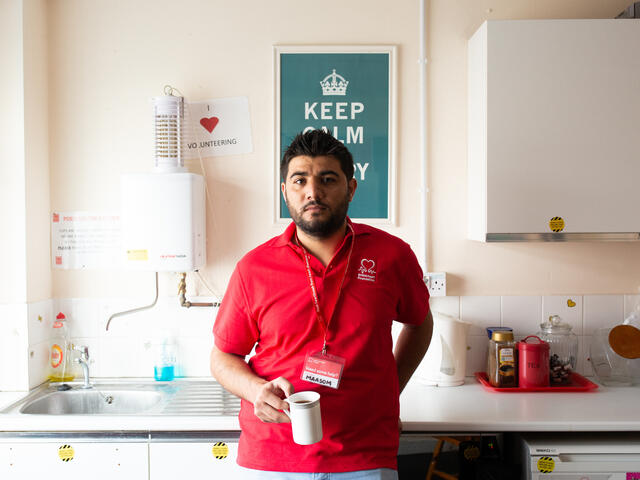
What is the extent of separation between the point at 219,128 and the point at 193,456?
55.5 inches

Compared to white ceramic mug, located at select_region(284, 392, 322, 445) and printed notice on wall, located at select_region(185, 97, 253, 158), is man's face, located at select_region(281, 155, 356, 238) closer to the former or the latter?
white ceramic mug, located at select_region(284, 392, 322, 445)

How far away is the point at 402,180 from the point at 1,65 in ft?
5.90

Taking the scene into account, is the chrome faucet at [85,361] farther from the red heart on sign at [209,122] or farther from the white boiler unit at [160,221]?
the red heart on sign at [209,122]

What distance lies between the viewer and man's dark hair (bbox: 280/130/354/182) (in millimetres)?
1752

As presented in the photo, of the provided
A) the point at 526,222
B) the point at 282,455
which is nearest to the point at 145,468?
the point at 282,455

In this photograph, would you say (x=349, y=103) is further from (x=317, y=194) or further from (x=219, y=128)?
(x=317, y=194)

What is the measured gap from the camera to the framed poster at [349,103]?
2605mm

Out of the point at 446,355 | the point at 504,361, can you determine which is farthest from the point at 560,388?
the point at 446,355

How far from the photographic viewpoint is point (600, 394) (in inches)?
93.4

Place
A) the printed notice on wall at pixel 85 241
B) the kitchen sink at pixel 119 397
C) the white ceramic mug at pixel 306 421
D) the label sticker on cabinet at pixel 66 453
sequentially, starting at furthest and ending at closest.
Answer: the printed notice on wall at pixel 85 241
the kitchen sink at pixel 119 397
the label sticker on cabinet at pixel 66 453
the white ceramic mug at pixel 306 421

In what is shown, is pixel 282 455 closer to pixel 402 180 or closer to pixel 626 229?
pixel 402 180

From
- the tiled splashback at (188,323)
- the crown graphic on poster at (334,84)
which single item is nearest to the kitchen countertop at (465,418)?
the tiled splashback at (188,323)

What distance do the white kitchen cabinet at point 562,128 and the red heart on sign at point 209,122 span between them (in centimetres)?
119

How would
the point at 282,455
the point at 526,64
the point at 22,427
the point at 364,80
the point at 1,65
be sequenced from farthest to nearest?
the point at 364,80
the point at 1,65
the point at 526,64
the point at 22,427
the point at 282,455
